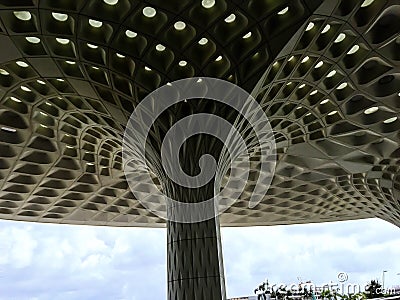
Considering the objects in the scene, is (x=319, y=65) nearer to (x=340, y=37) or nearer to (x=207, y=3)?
(x=340, y=37)

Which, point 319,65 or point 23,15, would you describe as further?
point 319,65

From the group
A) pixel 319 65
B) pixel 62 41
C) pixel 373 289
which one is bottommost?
pixel 373 289

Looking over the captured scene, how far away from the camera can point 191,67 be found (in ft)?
53.9

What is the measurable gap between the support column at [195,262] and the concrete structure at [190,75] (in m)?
0.04

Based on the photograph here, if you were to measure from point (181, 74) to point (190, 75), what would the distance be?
12.5 inches

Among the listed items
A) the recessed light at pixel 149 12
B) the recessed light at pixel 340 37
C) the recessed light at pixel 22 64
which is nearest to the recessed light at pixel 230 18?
the recessed light at pixel 149 12

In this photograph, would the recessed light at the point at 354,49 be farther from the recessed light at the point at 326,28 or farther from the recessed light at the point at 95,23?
the recessed light at the point at 95,23

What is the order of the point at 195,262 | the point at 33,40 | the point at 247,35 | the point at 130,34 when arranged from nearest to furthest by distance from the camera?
the point at 130,34, the point at 247,35, the point at 33,40, the point at 195,262

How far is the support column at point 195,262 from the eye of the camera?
54.2 feet

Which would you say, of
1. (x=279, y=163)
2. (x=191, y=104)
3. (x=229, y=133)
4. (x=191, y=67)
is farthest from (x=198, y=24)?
(x=279, y=163)

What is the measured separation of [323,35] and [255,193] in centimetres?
2058

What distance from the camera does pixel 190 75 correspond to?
16.7 meters

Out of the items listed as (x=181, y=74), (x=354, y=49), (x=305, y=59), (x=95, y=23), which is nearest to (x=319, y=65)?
(x=305, y=59)

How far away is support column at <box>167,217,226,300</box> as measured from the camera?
651 inches
